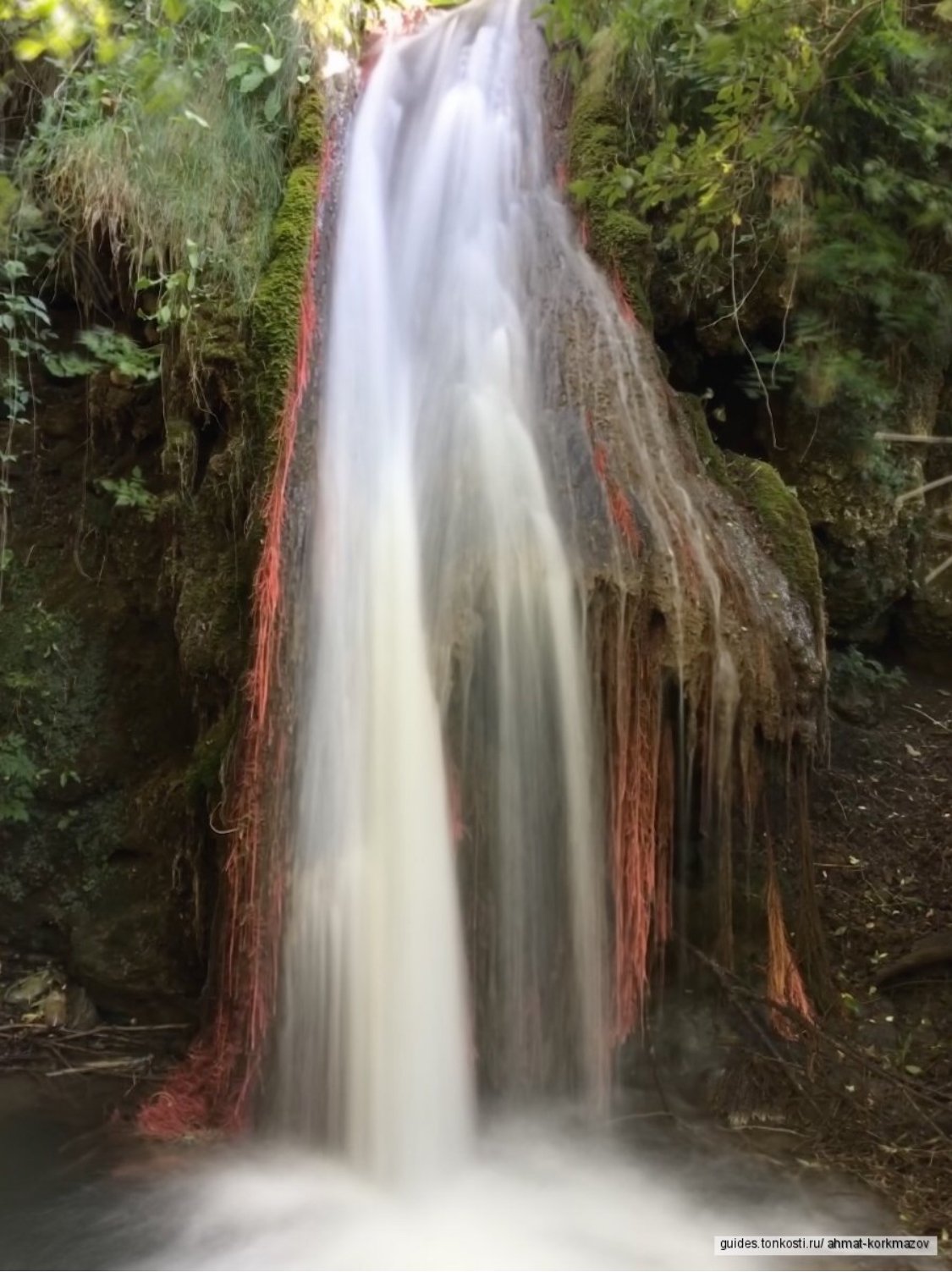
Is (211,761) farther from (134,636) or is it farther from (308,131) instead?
(308,131)

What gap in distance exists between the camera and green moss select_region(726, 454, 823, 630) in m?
4.22

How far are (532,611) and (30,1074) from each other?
8.25ft

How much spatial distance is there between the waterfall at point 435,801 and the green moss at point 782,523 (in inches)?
38.3

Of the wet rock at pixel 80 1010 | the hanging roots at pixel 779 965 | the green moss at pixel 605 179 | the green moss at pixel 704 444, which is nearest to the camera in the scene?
the hanging roots at pixel 779 965

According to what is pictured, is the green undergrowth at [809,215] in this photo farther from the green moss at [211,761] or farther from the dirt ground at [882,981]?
the green moss at [211,761]

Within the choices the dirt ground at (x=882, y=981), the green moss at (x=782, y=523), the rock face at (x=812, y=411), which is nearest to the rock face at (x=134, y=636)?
the rock face at (x=812, y=411)

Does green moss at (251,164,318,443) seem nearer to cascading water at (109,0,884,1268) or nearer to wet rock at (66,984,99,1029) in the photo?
cascading water at (109,0,884,1268)

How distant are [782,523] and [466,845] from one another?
6.18 feet

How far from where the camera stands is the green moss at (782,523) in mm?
4223

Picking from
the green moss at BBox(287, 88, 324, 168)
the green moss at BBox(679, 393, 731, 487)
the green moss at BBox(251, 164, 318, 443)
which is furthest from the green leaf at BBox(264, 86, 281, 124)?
the green moss at BBox(679, 393, 731, 487)

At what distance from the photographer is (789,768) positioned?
3738 millimetres

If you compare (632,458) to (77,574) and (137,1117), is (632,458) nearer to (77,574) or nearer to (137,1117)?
(77,574)

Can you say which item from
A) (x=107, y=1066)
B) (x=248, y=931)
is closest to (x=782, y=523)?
(x=248, y=931)

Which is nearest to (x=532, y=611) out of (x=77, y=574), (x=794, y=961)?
(x=794, y=961)
